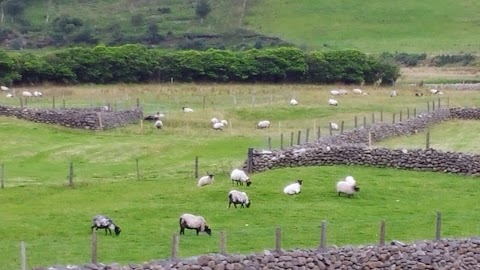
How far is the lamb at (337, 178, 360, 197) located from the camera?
35.1 metres

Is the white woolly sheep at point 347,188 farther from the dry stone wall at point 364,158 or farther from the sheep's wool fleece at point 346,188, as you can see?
the dry stone wall at point 364,158

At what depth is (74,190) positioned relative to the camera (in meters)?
38.2

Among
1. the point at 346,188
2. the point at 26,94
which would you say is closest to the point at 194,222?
the point at 346,188

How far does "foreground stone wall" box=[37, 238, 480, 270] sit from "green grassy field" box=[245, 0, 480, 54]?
12194cm

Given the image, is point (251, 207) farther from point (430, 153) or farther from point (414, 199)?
point (430, 153)

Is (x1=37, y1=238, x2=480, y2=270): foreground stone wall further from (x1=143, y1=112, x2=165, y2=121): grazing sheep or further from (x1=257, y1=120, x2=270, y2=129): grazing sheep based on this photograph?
(x1=143, y1=112, x2=165, y2=121): grazing sheep

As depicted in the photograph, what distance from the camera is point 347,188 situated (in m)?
35.1

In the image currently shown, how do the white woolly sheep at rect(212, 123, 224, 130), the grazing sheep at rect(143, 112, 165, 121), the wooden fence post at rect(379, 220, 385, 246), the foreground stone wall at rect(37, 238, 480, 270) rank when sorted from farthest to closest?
the grazing sheep at rect(143, 112, 165, 121) < the white woolly sheep at rect(212, 123, 224, 130) < the wooden fence post at rect(379, 220, 385, 246) < the foreground stone wall at rect(37, 238, 480, 270)

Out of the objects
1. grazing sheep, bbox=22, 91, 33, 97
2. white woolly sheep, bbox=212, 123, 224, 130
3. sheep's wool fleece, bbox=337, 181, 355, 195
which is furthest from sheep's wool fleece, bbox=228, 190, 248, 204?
grazing sheep, bbox=22, 91, 33, 97

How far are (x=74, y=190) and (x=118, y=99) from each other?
38560 mm

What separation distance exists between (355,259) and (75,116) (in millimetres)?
38345

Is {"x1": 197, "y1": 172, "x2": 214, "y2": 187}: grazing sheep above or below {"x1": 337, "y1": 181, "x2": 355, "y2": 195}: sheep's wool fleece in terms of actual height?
below

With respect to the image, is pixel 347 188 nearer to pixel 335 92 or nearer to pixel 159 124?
pixel 159 124

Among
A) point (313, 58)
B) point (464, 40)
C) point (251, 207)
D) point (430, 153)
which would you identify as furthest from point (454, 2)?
point (251, 207)
